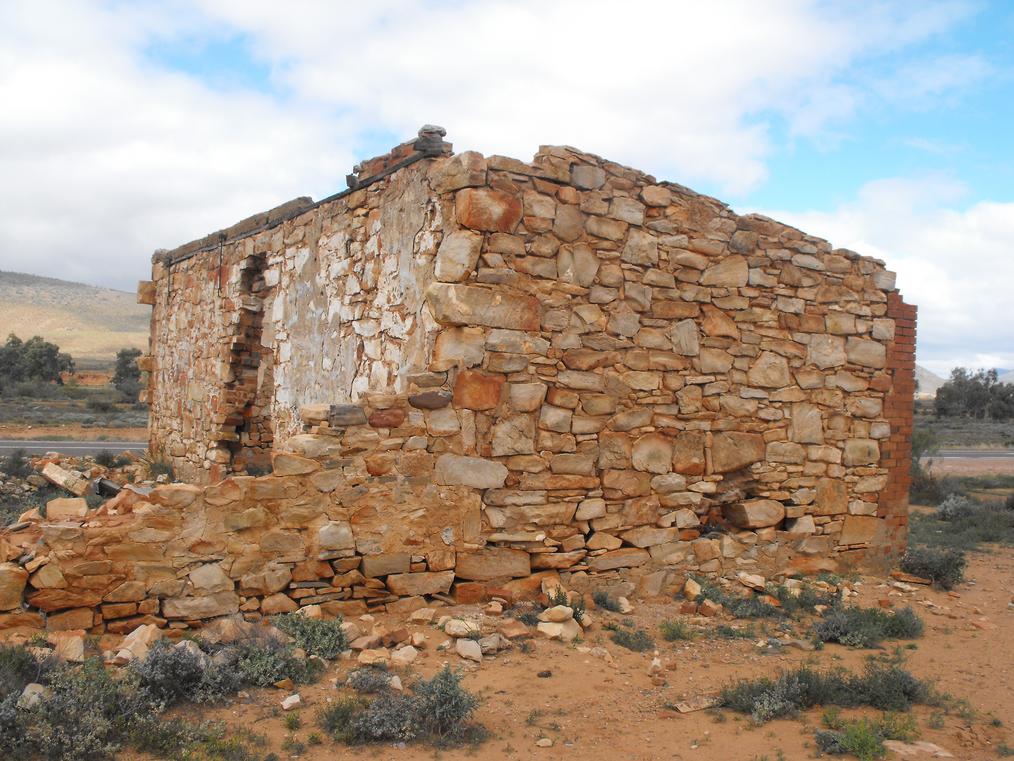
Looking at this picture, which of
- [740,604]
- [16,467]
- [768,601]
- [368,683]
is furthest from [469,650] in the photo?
[16,467]

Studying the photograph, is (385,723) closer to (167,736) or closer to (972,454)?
(167,736)

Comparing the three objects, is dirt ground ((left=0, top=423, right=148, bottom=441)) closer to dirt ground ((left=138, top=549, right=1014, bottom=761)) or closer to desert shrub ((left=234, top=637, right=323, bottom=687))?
desert shrub ((left=234, top=637, right=323, bottom=687))

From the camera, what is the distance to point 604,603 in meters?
5.74

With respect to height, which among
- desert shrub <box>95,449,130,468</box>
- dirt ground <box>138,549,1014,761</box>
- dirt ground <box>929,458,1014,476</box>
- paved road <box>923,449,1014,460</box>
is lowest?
dirt ground <box>138,549,1014,761</box>

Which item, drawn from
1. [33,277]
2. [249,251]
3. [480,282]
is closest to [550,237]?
[480,282]

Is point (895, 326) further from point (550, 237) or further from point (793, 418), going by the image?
point (550, 237)

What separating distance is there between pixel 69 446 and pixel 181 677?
15.4 meters

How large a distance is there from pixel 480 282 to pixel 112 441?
16.4m

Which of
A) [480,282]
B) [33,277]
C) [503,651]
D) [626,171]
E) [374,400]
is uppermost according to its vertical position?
[33,277]

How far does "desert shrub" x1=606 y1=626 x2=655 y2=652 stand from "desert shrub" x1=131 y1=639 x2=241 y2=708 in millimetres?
2416

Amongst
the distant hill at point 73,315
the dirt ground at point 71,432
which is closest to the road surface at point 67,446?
the dirt ground at point 71,432

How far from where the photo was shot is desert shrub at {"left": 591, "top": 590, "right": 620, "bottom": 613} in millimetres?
5711

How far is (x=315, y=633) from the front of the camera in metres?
4.54

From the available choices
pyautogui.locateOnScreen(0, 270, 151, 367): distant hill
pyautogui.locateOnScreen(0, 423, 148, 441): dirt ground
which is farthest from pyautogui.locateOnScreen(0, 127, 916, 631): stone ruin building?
pyautogui.locateOnScreen(0, 270, 151, 367): distant hill
